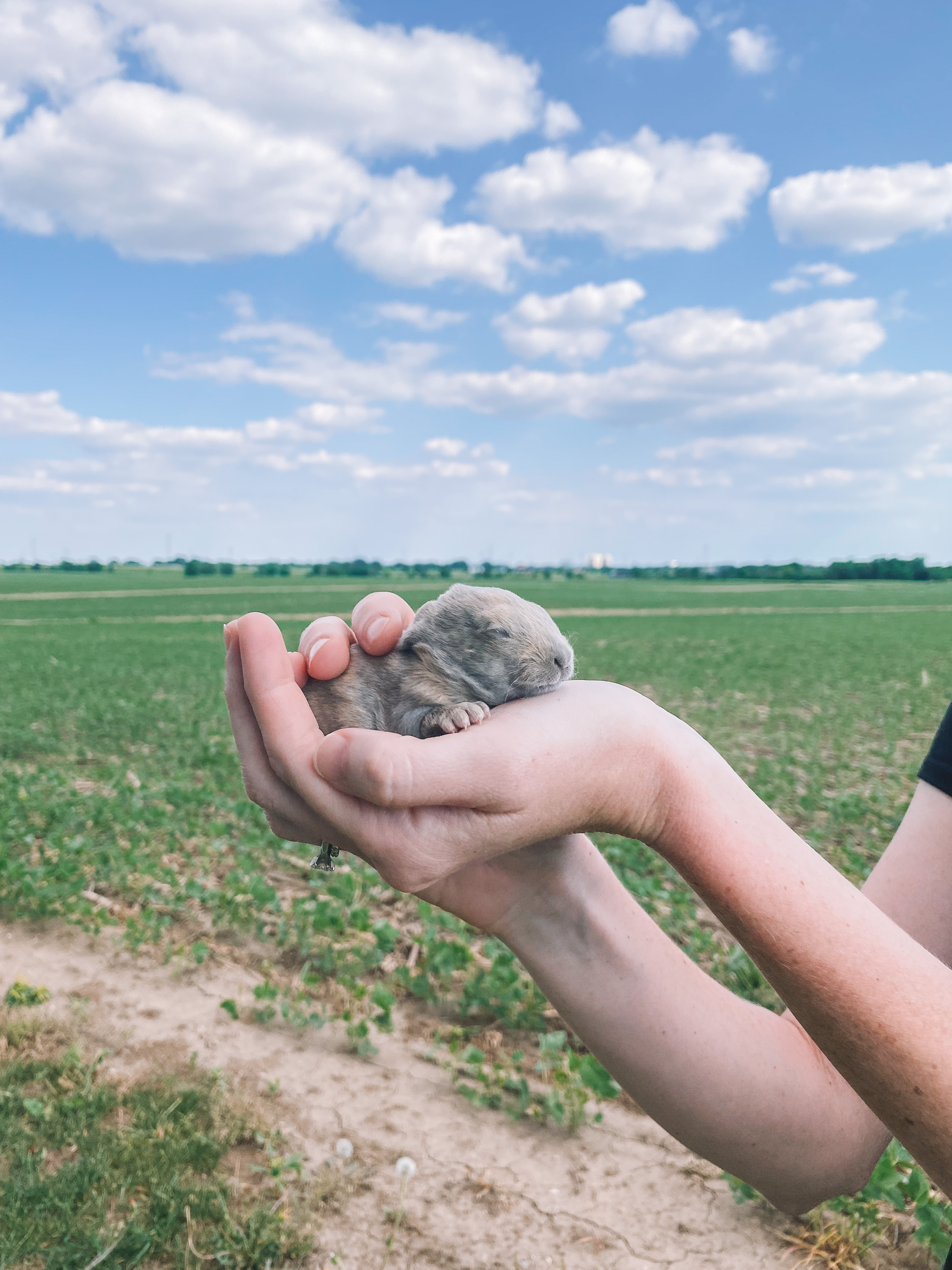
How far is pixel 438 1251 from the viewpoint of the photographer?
11.7 feet

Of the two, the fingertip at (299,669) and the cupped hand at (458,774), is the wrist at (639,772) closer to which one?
the cupped hand at (458,774)

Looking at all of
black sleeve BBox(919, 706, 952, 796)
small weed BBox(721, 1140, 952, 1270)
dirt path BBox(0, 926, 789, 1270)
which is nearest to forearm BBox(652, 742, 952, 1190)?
black sleeve BBox(919, 706, 952, 796)

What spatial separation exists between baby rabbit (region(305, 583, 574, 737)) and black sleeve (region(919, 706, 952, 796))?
114 centimetres

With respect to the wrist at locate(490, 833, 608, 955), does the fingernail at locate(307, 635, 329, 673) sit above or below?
above

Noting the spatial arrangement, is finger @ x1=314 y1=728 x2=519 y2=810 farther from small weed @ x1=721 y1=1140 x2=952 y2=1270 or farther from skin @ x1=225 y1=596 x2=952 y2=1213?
small weed @ x1=721 y1=1140 x2=952 y2=1270

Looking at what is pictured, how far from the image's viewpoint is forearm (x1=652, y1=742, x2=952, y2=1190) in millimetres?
1617

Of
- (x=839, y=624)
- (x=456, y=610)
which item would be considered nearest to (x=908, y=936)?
(x=456, y=610)

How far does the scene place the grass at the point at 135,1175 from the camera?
11.5 feet

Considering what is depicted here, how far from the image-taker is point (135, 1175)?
388cm

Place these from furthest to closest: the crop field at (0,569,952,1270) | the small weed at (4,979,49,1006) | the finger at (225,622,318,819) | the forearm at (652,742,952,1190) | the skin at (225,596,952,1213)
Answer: the small weed at (4,979,49,1006), the crop field at (0,569,952,1270), the finger at (225,622,318,819), the skin at (225,596,952,1213), the forearm at (652,742,952,1190)

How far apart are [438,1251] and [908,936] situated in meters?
2.90

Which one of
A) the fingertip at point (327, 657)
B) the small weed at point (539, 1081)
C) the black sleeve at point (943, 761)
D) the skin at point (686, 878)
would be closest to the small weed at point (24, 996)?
the small weed at point (539, 1081)

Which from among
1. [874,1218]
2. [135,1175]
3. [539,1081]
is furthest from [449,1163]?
[874,1218]

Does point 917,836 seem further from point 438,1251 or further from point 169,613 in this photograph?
point 169,613
